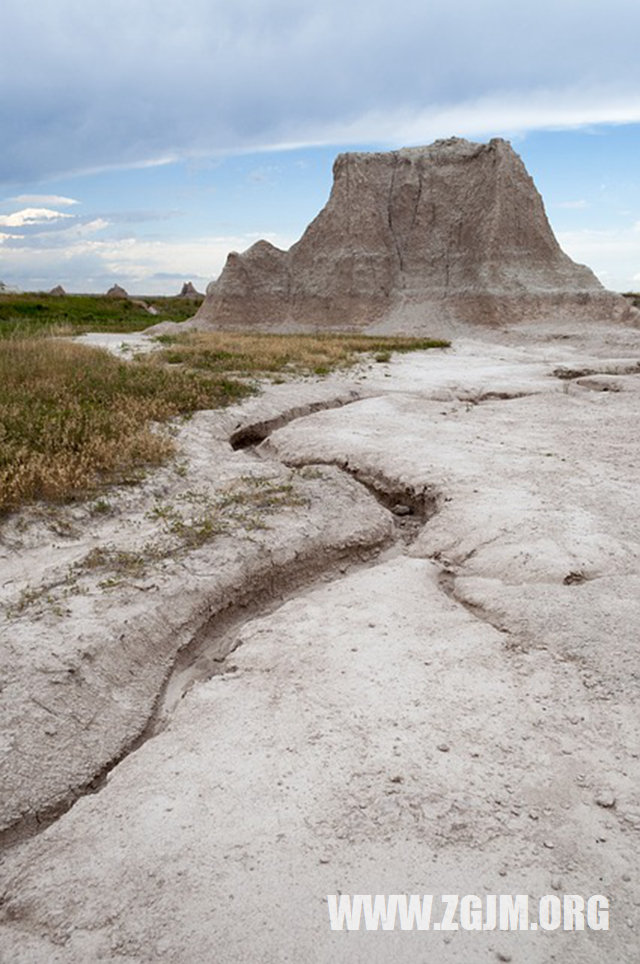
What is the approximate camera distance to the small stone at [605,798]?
2.82 meters

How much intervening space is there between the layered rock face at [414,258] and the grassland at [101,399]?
34.3 ft

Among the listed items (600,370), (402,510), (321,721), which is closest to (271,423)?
(402,510)

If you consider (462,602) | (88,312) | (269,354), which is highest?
(88,312)

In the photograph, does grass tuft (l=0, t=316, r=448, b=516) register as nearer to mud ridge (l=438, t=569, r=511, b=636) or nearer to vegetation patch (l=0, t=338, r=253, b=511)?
vegetation patch (l=0, t=338, r=253, b=511)

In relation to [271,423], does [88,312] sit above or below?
above

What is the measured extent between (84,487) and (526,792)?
4472mm

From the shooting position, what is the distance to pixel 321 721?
10.9 feet

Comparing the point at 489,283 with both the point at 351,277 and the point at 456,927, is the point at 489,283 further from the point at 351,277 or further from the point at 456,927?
the point at 456,927

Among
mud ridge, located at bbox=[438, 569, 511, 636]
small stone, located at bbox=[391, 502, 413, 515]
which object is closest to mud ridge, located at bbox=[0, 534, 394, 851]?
small stone, located at bbox=[391, 502, 413, 515]

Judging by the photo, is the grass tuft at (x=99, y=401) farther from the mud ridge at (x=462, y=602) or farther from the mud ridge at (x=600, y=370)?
the mud ridge at (x=600, y=370)

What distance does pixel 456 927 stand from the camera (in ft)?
7.65

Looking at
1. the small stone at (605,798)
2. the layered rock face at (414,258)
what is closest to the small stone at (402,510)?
the small stone at (605,798)

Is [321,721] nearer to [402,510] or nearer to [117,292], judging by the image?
[402,510]

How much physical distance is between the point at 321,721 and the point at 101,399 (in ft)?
21.4
